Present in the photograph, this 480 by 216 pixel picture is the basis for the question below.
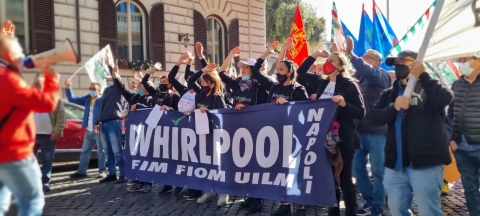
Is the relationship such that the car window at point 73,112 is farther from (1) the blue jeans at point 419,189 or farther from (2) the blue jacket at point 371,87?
(1) the blue jeans at point 419,189

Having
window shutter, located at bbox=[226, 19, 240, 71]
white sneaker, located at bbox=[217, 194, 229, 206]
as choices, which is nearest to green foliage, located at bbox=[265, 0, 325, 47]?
window shutter, located at bbox=[226, 19, 240, 71]

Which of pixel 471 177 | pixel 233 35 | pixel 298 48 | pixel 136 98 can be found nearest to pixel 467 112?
pixel 471 177

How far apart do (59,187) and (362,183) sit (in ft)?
16.6

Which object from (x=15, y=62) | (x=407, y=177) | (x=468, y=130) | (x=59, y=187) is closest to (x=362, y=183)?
(x=468, y=130)

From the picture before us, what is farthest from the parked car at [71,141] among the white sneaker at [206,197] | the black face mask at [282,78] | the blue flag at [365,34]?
the blue flag at [365,34]

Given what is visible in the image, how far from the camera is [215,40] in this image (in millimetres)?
19375

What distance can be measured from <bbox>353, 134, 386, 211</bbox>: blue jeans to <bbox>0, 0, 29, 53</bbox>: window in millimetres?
10844

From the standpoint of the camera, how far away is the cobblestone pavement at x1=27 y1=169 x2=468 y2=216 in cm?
584

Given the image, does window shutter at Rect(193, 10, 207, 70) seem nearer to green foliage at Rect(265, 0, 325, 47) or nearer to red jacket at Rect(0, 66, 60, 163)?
red jacket at Rect(0, 66, 60, 163)

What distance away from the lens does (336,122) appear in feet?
16.2

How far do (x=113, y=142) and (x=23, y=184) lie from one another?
4664 mm

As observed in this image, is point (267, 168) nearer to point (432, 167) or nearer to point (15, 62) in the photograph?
point (432, 167)

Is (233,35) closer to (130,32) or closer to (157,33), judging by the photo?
(157,33)

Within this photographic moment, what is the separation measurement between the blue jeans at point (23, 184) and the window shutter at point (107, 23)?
39.7ft
